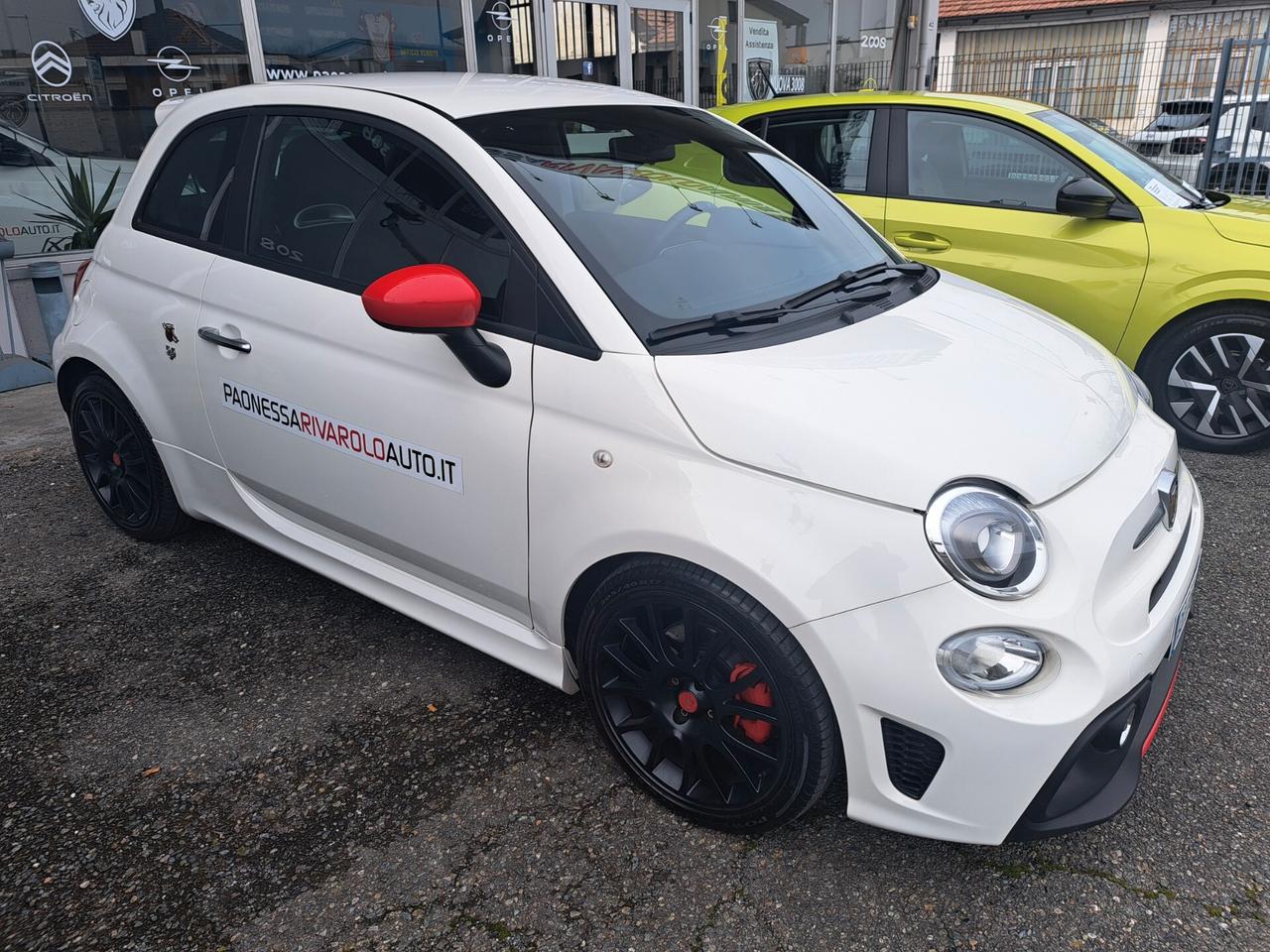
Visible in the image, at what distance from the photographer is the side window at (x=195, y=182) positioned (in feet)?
9.83

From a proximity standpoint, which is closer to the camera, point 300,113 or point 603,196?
point 603,196

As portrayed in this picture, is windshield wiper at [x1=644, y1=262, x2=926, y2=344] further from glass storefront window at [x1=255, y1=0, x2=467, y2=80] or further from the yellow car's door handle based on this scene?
glass storefront window at [x1=255, y1=0, x2=467, y2=80]

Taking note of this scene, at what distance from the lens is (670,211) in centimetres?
256

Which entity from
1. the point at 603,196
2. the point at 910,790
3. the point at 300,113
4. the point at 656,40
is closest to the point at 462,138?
the point at 603,196

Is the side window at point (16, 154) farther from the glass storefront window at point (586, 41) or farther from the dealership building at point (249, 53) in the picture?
the glass storefront window at point (586, 41)

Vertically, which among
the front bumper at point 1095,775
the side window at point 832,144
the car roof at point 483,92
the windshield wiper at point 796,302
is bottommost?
the front bumper at point 1095,775

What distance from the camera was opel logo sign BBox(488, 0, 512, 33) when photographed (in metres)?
8.62

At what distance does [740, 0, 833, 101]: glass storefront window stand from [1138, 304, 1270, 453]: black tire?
8.02m

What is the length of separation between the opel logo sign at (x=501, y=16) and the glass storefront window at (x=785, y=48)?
354 cm

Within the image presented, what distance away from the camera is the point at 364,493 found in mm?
2615

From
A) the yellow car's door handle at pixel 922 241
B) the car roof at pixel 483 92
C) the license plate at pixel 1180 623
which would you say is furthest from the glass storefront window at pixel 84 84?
the license plate at pixel 1180 623

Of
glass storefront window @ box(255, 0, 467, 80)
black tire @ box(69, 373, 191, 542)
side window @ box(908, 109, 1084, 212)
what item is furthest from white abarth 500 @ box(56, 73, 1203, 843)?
glass storefront window @ box(255, 0, 467, 80)

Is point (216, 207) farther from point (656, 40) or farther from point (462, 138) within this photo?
point (656, 40)

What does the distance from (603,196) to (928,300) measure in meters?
0.97
